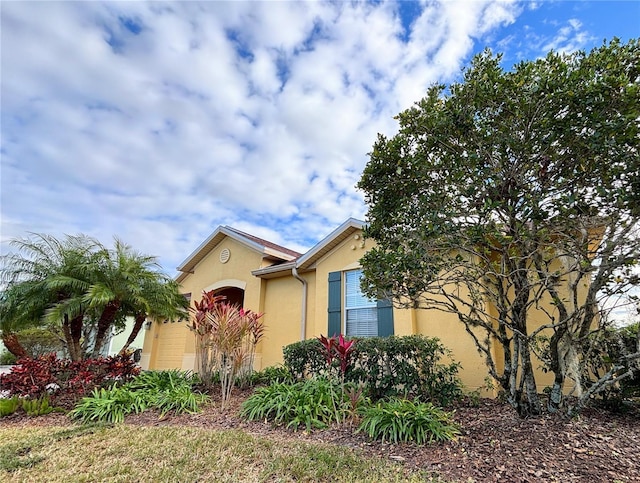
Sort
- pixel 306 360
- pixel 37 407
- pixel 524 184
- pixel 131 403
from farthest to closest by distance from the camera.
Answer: pixel 306 360 < pixel 37 407 < pixel 131 403 < pixel 524 184

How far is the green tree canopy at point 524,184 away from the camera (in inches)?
162

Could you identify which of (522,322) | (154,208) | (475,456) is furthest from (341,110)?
(154,208)

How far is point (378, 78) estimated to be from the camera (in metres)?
8.51

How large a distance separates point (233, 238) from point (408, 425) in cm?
1053

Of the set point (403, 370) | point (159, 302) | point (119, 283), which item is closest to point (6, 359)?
point (159, 302)

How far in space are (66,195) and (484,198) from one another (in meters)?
13.0

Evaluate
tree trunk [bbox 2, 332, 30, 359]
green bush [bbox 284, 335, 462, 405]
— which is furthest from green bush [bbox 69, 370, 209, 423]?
tree trunk [bbox 2, 332, 30, 359]

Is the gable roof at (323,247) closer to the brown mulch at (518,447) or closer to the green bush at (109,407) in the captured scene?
the green bush at (109,407)

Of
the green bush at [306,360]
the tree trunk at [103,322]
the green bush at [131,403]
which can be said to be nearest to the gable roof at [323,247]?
the green bush at [306,360]

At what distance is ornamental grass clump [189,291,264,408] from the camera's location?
7.68 m

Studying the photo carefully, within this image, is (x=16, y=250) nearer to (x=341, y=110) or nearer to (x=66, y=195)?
(x=66, y=195)

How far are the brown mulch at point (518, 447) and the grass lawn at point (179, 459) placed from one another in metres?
0.34

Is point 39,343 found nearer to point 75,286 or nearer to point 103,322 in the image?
point 103,322

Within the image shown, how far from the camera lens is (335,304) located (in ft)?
33.9
